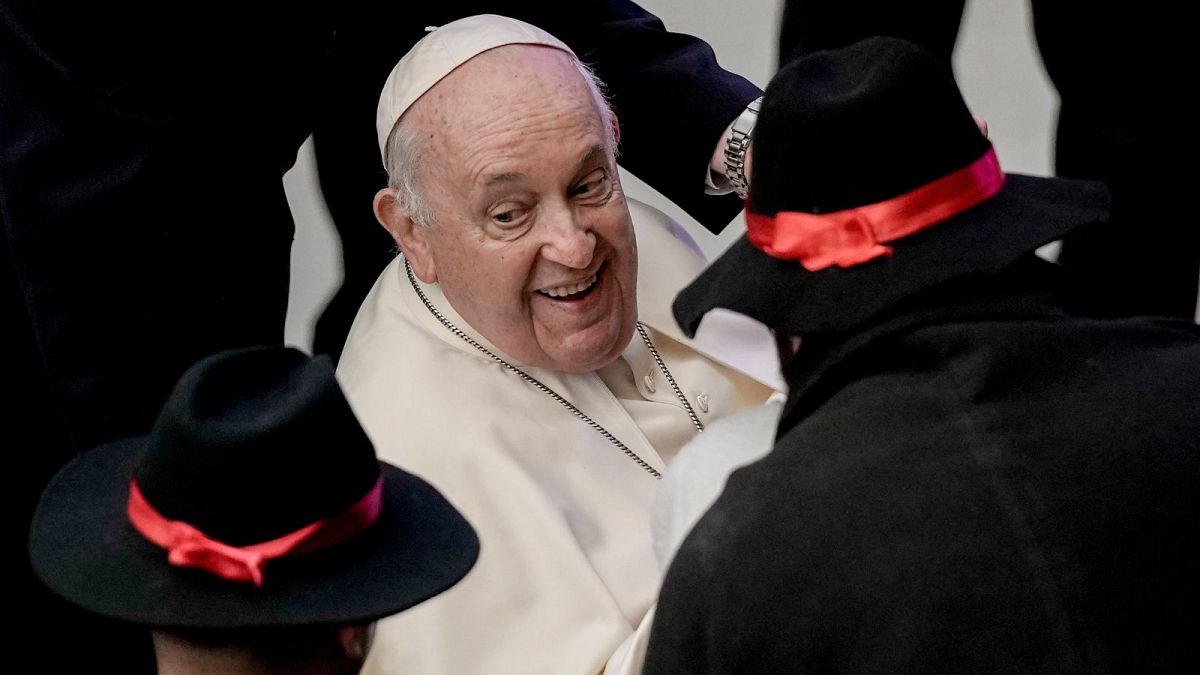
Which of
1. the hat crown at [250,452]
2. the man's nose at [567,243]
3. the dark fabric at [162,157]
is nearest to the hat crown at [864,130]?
the hat crown at [250,452]

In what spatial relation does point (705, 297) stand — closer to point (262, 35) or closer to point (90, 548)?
point (90, 548)

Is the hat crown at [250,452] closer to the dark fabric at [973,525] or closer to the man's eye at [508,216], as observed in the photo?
the dark fabric at [973,525]

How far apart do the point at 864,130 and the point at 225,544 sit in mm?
839

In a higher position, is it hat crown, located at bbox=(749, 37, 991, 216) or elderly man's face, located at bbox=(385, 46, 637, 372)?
hat crown, located at bbox=(749, 37, 991, 216)

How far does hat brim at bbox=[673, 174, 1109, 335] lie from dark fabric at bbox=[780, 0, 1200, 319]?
129cm

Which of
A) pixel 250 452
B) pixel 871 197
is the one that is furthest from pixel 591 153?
pixel 250 452

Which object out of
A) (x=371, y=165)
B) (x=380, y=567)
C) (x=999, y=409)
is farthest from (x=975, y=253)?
(x=371, y=165)

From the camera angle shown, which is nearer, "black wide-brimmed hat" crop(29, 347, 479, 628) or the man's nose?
"black wide-brimmed hat" crop(29, 347, 479, 628)

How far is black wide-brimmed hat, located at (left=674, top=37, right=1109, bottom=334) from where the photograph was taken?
170 cm

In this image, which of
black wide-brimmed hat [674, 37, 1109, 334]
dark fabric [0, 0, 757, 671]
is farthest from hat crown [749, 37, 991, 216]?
dark fabric [0, 0, 757, 671]

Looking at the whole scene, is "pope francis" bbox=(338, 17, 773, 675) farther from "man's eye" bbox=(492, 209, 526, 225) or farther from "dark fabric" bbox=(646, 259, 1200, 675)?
"dark fabric" bbox=(646, 259, 1200, 675)

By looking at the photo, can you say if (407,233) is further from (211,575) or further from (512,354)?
(211,575)

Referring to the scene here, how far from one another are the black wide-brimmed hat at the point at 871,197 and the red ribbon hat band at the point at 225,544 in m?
0.51

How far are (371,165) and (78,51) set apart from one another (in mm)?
915
